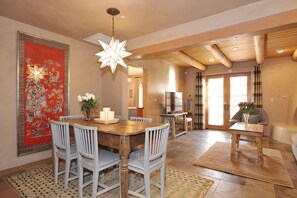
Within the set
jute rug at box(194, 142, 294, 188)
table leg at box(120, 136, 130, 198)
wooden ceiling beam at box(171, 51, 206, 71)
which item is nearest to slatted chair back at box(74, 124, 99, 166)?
table leg at box(120, 136, 130, 198)

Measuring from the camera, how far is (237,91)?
6.24m

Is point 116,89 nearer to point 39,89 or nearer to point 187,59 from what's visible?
point 39,89

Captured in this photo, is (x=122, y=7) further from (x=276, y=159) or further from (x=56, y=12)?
(x=276, y=159)

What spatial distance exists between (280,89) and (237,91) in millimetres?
1286

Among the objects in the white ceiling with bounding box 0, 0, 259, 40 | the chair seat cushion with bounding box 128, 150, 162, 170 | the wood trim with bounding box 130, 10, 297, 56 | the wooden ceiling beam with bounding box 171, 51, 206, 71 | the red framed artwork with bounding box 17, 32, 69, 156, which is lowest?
the chair seat cushion with bounding box 128, 150, 162, 170

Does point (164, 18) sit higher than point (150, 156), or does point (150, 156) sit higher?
point (164, 18)

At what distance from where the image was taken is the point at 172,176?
8.57ft

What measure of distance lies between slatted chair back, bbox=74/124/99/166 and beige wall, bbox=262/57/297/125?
5.94 m

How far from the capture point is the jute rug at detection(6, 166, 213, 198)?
6.93ft

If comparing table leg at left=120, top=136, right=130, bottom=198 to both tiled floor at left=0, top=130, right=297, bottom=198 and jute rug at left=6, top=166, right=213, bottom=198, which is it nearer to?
jute rug at left=6, top=166, right=213, bottom=198

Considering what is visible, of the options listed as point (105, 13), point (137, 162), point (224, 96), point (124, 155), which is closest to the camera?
point (124, 155)

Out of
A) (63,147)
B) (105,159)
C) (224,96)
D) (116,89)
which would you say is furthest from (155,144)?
(224,96)

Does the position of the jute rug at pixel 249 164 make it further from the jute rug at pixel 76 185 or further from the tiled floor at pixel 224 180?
the jute rug at pixel 76 185

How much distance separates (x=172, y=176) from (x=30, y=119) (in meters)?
2.84
